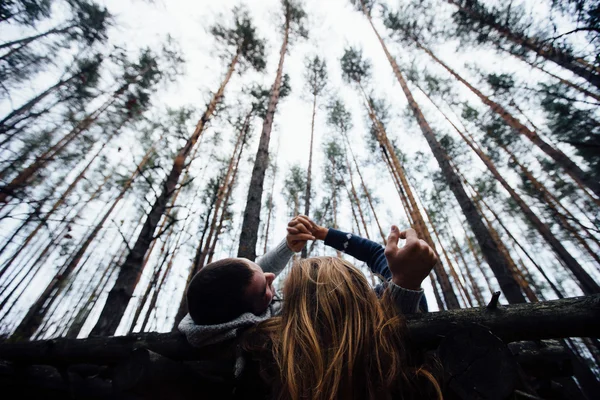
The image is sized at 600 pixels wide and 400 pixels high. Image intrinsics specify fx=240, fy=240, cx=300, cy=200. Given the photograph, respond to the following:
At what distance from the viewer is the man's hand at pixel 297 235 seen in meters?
1.81

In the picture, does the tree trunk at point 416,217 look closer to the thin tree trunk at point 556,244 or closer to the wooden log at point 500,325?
the thin tree trunk at point 556,244

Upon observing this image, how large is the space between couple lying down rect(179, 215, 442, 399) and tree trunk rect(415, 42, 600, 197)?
8927mm

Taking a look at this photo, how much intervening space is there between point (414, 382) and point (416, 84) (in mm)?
14235

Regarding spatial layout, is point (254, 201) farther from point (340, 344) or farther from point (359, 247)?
point (340, 344)

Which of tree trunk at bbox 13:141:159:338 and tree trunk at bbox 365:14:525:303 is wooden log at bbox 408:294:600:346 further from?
tree trunk at bbox 13:141:159:338

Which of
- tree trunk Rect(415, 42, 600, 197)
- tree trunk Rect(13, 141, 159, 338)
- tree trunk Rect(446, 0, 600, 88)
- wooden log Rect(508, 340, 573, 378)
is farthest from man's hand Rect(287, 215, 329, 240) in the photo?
tree trunk Rect(13, 141, 159, 338)

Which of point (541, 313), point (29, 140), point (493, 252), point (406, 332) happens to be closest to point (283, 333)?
point (406, 332)

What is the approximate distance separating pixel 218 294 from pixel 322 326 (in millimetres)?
603

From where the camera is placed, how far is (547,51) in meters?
4.87

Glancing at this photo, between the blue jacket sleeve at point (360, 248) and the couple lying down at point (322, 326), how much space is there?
6cm

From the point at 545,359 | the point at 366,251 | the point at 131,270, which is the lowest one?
the point at 545,359

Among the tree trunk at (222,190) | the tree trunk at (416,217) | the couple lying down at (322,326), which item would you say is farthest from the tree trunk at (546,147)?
the couple lying down at (322,326)

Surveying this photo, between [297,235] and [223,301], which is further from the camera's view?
[297,235]

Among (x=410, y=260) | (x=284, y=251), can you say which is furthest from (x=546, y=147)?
(x=410, y=260)
